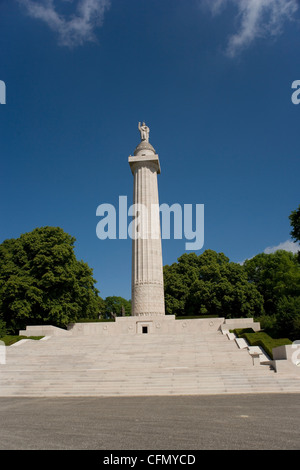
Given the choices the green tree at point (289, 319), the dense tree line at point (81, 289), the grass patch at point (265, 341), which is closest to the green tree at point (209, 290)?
the dense tree line at point (81, 289)

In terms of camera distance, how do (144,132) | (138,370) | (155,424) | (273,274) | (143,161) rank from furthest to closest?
(273,274) < (144,132) < (143,161) < (138,370) < (155,424)

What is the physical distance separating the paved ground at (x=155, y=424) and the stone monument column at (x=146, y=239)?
A: 20.4 m

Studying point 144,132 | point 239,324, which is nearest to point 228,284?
point 239,324

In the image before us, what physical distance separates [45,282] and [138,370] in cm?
1583

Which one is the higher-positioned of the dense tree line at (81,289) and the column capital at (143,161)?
the column capital at (143,161)

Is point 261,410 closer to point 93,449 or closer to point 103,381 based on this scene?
point 93,449

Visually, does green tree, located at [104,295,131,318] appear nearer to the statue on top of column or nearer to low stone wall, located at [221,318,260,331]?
Result: the statue on top of column

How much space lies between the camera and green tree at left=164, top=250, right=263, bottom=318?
133 feet

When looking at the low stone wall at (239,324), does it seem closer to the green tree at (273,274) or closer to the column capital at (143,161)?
the green tree at (273,274)

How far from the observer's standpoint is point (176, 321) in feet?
98.9

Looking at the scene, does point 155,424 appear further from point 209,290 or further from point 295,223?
point 209,290

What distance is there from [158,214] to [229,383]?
22.5 meters

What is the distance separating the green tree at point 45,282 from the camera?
29516 millimetres

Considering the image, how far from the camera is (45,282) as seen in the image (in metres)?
30.0
